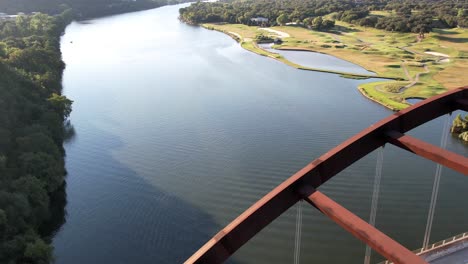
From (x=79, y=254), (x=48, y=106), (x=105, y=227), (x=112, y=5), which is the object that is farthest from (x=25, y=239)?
(x=112, y=5)

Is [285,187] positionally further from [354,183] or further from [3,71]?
[3,71]

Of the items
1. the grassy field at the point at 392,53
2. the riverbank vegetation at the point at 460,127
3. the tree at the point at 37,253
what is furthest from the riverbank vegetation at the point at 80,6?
the riverbank vegetation at the point at 460,127

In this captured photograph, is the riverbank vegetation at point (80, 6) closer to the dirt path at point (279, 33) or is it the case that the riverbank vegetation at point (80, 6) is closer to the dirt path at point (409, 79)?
the dirt path at point (279, 33)

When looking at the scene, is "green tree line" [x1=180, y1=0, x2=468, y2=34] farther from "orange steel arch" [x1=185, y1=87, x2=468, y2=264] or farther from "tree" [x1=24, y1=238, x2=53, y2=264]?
"tree" [x1=24, y1=238, x2=53, y2=264]

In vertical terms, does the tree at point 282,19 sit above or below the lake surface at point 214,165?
above

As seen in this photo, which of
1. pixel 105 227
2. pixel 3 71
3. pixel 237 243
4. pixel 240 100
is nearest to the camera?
pixel 237 243

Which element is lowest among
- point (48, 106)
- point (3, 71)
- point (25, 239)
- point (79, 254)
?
point (79, 254)
